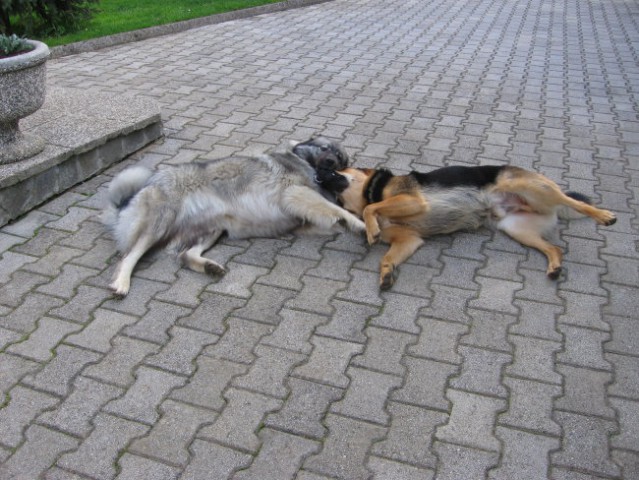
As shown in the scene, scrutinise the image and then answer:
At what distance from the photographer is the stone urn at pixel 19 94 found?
4699 mm

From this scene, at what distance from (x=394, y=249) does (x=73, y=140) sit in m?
3.07

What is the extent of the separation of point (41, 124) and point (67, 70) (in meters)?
3.40

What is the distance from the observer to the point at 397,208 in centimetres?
477

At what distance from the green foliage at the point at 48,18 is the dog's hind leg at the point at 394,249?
26.2 ft

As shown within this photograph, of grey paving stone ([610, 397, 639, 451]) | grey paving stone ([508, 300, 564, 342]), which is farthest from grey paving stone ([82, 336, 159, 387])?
grey paving stone ([610, 397, 639, 451])

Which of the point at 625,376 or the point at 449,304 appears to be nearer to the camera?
the point at 625,376

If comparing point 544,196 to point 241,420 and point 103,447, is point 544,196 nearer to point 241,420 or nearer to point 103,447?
point 241,420

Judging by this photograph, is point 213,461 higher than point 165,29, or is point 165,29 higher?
point 165,29

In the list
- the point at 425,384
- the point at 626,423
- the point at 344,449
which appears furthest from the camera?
the point at 425,384

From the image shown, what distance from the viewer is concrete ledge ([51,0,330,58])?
9984mm

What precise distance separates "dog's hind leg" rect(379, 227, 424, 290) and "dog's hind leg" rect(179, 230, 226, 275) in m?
1.10

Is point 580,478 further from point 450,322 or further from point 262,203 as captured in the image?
point 262,203

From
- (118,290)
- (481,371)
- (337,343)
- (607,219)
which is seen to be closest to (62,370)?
(118,290)

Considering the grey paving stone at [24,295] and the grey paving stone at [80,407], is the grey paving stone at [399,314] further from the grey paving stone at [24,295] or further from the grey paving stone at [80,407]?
the grey paving stone at [24,295]
